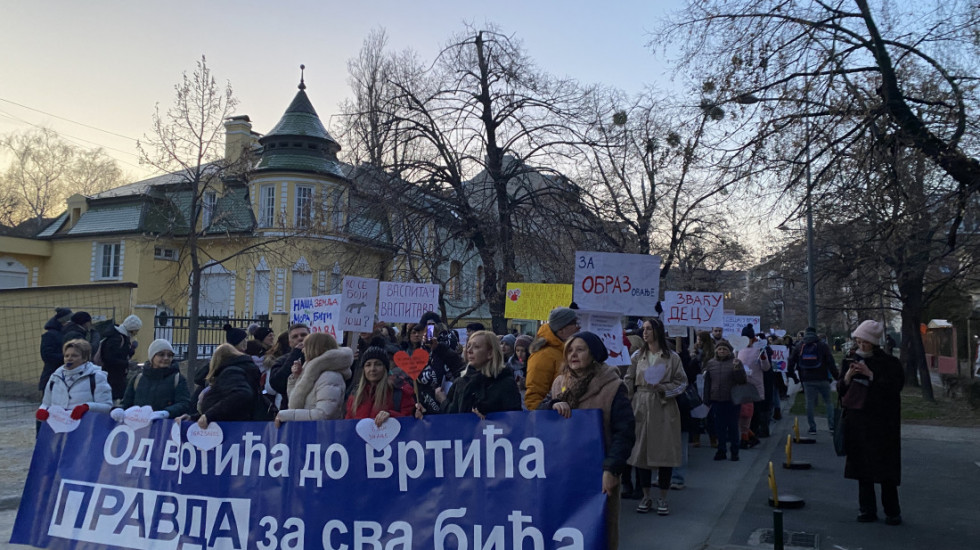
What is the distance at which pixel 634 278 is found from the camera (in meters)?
8.95

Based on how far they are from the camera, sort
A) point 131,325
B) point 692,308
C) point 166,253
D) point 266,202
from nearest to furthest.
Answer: point 131,325, point 692,308, point 266,202, point 166,253

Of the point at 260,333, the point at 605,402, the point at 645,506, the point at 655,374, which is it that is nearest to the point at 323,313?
the point at 260,333

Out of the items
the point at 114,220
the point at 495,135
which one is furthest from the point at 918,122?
the point at 114,220

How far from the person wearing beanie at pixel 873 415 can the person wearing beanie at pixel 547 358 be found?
2.81 meters

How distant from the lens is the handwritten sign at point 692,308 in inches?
493

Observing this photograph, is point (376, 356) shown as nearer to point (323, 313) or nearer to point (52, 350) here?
point (323, 313)

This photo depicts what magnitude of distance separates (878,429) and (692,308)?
18.6 feet

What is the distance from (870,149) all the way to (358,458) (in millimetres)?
6744

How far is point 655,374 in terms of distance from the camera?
7.92m

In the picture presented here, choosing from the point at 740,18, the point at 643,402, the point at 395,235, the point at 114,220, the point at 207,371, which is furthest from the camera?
the point at 114,220

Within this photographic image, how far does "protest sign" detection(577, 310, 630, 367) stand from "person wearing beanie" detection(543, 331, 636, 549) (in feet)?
10.3

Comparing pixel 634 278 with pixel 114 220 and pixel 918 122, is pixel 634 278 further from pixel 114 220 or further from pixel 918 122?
pixel 114 220

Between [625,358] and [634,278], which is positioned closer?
[625,358]

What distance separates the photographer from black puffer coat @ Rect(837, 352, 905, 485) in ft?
22.8
